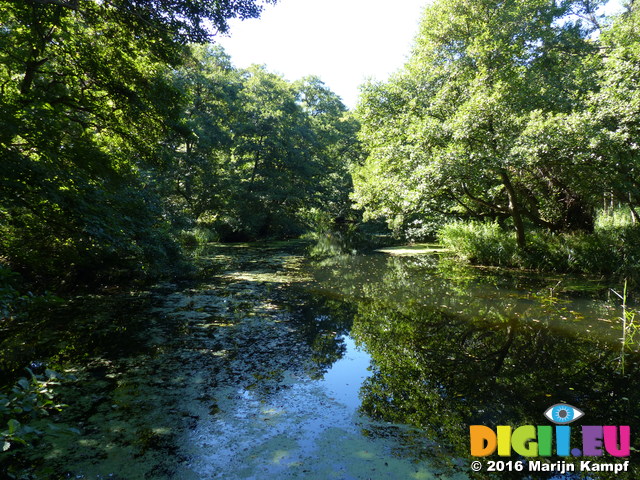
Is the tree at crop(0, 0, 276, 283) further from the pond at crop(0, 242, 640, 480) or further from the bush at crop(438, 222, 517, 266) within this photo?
the bush at crop(438, 222, 517, 266)

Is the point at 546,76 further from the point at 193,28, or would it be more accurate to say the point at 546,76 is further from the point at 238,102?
the point at 238,102

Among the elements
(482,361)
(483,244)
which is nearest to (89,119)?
(482,361)

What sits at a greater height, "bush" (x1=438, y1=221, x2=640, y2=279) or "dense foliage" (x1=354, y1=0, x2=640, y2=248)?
"dense foliage" (x1=354, y1=0, x2=640, y2=248)

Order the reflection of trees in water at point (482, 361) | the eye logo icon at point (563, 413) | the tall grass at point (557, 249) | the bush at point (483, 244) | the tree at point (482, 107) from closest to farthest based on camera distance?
the eye logo icon at point (563, 413), the reflection of trees in water at point (482, 361), the tall grass at point (557, 249), the tree at point (482, 107), the bush at point (483, 244)

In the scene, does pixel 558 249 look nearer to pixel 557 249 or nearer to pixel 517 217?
pixel 557 249

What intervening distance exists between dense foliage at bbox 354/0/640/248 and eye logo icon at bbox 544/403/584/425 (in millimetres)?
6851

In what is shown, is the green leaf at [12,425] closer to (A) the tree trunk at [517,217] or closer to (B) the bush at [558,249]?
(B) the bush at [558,249]

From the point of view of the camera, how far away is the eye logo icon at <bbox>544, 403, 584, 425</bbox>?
292 centimetres

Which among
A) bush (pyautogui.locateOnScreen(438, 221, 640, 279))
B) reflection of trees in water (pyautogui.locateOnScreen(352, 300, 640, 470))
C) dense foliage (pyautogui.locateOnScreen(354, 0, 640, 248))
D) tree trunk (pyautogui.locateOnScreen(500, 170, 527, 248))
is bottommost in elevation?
reflection of trees in water (pyautogui.locateOnScreen(352, 300, 640, 470))

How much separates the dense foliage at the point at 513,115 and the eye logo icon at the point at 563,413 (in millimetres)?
6851

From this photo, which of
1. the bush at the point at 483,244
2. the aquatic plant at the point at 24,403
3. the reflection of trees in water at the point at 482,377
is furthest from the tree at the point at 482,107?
the aquatic plant at the point at 24,403

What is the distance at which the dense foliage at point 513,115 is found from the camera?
8.03 m

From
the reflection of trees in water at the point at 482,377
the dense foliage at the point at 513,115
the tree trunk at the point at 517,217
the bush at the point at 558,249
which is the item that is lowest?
the reflection of trees in water at the point at 482,377

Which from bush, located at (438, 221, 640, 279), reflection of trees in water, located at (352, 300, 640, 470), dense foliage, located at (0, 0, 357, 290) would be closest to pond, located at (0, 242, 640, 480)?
reflection of trees in water, located at (352, 300, 640, 470)
